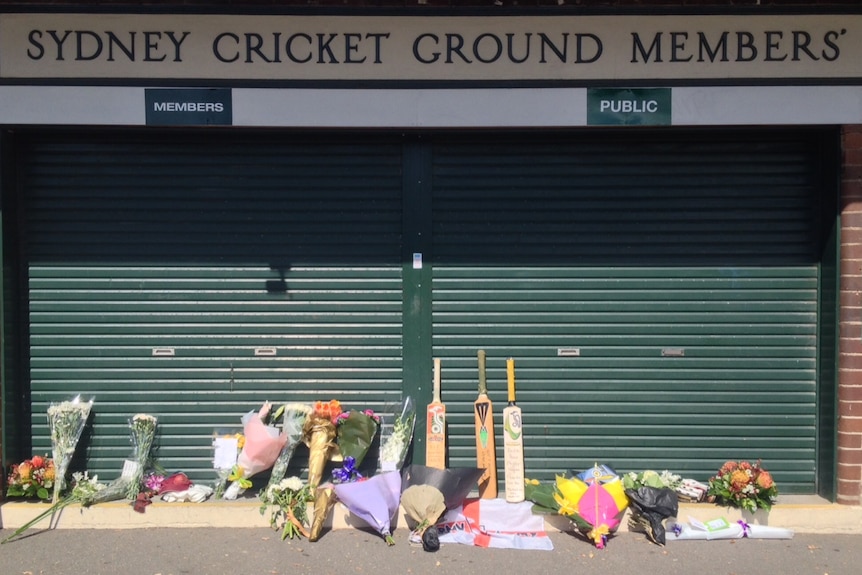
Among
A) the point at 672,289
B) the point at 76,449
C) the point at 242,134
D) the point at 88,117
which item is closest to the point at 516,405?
the point at 672,289

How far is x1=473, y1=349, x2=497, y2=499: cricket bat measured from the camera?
6094mm

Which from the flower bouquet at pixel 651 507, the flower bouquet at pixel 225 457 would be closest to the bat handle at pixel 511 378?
the flower bouquet at pixel 651 507

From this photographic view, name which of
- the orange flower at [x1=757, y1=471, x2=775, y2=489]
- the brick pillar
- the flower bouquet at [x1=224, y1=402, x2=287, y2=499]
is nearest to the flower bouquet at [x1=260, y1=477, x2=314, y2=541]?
the flower bouquet at [x1=224, y1=402, x2=287, y2=499]

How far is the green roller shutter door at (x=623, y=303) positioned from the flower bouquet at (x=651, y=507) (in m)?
0.55

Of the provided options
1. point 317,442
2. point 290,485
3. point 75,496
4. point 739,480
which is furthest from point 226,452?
point 739,480

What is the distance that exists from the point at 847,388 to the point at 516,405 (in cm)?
258

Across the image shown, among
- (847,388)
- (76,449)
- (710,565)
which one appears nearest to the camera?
(710,565)

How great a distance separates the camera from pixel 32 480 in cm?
601

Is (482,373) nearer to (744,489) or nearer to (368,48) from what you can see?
(744,489)

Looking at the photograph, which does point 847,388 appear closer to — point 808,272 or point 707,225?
point 808,272

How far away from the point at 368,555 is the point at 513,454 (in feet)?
4.57

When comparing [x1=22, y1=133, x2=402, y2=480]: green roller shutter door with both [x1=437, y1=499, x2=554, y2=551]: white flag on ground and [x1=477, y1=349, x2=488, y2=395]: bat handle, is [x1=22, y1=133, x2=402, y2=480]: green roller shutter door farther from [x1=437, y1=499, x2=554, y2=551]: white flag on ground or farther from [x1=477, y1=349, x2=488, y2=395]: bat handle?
[x1=437, y1=499, x2=554, y2=551]: white flag on ground

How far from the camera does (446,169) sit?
6.36 meters

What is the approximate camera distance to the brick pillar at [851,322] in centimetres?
594
